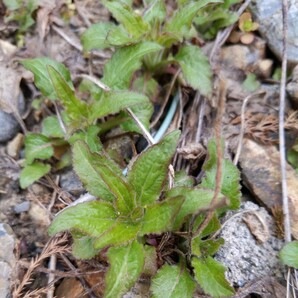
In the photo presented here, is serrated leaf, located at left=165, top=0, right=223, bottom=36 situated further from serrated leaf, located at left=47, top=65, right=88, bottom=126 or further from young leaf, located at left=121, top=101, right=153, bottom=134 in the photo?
serrated leaf, located at left=47, top=65, right=88, bottom=126

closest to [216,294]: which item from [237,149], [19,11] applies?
[237,149]

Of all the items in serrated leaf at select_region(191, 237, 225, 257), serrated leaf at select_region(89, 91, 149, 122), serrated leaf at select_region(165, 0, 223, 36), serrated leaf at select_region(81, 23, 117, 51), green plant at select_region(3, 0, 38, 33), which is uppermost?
green plant at select_region(3, 0, 38, 33)

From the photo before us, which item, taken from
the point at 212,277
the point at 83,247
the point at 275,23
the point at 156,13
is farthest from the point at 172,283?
the point at 275,23

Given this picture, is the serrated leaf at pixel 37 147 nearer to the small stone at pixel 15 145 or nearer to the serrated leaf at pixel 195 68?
the small stone at pixel 15 145

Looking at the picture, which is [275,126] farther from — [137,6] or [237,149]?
[137,6]

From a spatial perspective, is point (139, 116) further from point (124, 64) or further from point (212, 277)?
point (212, 277)

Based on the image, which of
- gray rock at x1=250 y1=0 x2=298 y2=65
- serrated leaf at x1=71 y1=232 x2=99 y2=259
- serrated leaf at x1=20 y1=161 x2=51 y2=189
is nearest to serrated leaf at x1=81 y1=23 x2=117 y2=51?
serrated leaf at x1=20 y1=161 x2=51 y2=189

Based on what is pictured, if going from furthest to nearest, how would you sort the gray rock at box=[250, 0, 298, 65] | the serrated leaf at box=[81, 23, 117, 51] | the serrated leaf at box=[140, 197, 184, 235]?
the gray rock at box=[250, 0, 298, 65], the serrated leaf at box=[81, 23, 117, 51], the serrated leaf at box=[140, 197, 184, 235]
